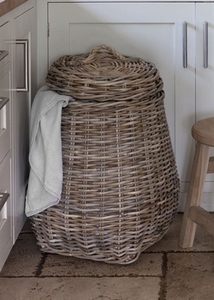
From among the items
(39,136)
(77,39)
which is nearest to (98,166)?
(39,136)

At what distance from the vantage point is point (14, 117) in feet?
7.38

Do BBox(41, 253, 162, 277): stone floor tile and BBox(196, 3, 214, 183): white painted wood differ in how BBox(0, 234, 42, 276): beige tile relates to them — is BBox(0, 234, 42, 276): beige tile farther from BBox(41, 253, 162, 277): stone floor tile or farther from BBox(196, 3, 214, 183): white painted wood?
BBox(196, 3, 214, 183): white painted wood

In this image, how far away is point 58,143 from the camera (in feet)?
7.44

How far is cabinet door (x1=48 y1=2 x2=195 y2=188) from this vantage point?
2.63 meters

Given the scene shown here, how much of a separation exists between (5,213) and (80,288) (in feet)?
1.09

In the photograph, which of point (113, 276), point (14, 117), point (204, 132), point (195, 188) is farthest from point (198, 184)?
point (14, 117)

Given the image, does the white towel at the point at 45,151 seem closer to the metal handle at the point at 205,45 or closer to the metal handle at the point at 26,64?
the metal handle at the point at 26,64

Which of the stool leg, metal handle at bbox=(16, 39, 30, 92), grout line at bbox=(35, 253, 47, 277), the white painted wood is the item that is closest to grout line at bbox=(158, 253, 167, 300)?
the stool leg

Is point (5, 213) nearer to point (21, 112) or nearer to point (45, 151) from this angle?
point (45, 151)

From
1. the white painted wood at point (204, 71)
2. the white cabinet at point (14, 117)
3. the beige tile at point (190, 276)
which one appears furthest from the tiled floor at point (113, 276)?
the white painted wood at point (204, 71)

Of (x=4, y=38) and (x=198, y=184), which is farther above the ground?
(x=4, y=38)

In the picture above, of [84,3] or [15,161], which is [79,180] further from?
[84,3]

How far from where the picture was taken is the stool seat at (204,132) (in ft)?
7.63

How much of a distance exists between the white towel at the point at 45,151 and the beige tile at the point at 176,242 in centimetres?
44
